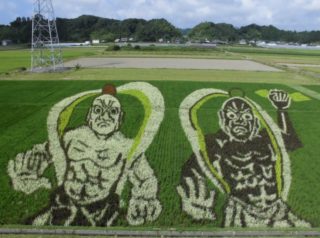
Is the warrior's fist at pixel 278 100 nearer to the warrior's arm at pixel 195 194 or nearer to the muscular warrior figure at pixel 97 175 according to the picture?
the warrior's arm at pixel 195 194

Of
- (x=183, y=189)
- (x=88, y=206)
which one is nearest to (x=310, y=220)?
(x=183, y=189)

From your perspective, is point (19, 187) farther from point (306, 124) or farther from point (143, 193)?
point (306, 124)

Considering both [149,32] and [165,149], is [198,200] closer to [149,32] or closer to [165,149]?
[165,149]

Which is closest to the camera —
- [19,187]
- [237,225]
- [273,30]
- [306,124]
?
[237,225]

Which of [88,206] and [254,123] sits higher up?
[254,123]

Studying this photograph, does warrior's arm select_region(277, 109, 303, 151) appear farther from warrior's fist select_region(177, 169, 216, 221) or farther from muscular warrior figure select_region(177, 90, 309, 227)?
warrior's fist select_region(177, 169, 216, 221)
